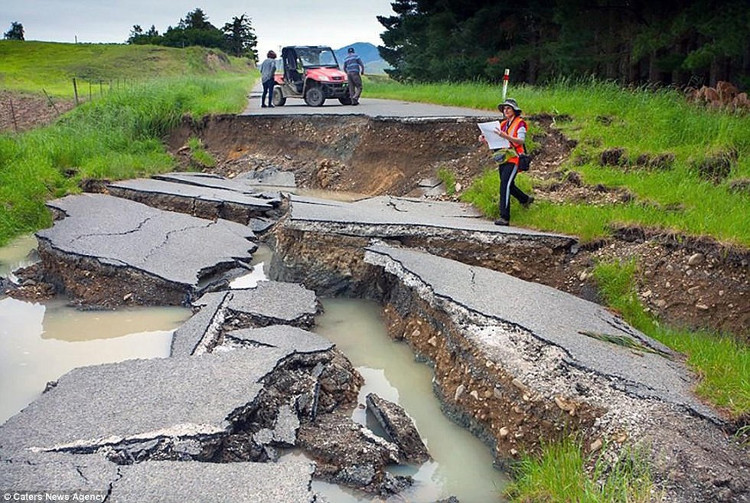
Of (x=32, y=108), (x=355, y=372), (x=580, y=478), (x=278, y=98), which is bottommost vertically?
(x=355, y=372)

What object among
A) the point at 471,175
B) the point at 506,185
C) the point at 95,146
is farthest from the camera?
the point at 95,146

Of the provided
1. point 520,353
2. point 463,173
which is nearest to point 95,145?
point 463,173

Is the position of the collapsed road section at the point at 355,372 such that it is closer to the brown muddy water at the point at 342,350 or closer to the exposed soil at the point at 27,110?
the brown muddy water at the point at 342,350

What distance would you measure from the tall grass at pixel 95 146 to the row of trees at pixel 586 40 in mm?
8649

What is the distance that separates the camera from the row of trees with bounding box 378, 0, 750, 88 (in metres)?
12.1

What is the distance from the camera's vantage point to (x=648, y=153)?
8977 millimetres

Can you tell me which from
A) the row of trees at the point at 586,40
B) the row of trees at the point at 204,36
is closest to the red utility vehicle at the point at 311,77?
the row of trees at the point at 586,40

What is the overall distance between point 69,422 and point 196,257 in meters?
4.00

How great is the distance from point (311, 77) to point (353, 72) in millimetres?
1106

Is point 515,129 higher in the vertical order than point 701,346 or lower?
higher

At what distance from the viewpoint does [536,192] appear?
8805mm

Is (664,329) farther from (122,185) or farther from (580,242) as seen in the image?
(122,185)

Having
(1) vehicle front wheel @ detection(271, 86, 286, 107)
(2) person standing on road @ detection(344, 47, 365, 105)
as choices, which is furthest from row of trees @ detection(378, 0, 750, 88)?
(1) vehicle front wheel @ detection(271, 86, 286, 107)

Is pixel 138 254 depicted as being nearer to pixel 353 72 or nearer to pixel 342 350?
pixel 342 350
